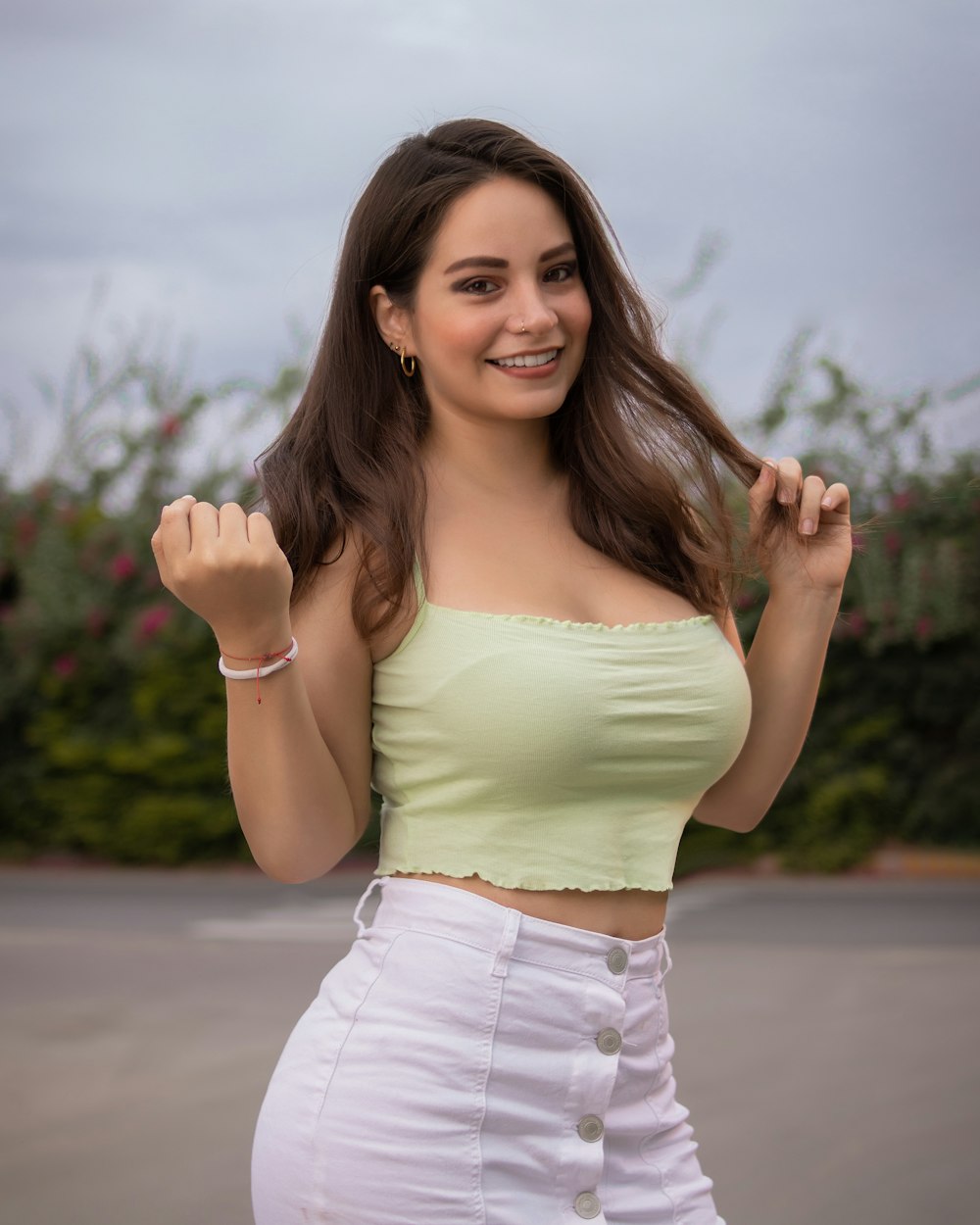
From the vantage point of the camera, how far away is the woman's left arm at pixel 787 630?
189cm

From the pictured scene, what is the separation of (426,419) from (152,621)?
6.24m

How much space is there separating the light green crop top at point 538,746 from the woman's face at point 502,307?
0.91ft

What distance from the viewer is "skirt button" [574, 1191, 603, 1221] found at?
1572mm

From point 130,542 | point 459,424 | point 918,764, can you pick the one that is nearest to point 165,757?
point 130,542

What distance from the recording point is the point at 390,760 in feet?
5.60

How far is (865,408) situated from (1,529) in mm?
4802

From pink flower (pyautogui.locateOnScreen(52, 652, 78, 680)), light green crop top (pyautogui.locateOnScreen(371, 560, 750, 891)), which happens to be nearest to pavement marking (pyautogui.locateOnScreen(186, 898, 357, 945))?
pink flower (pyautogui.locateOnScreen(52, 652, 78, 680))

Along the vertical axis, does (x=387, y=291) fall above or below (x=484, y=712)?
above

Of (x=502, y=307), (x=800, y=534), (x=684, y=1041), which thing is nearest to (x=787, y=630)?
(x=800, y=534)

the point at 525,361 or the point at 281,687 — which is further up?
the point at 525,361

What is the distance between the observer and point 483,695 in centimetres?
159

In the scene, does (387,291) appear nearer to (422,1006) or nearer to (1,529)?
(422,1006)

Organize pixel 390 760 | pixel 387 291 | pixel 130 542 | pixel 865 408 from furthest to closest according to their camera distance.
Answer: pixel 130 542, pixel 865 408, pixel 387 291, pixel 390 760

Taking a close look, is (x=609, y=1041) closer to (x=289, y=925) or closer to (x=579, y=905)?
(x=579, y=905)
